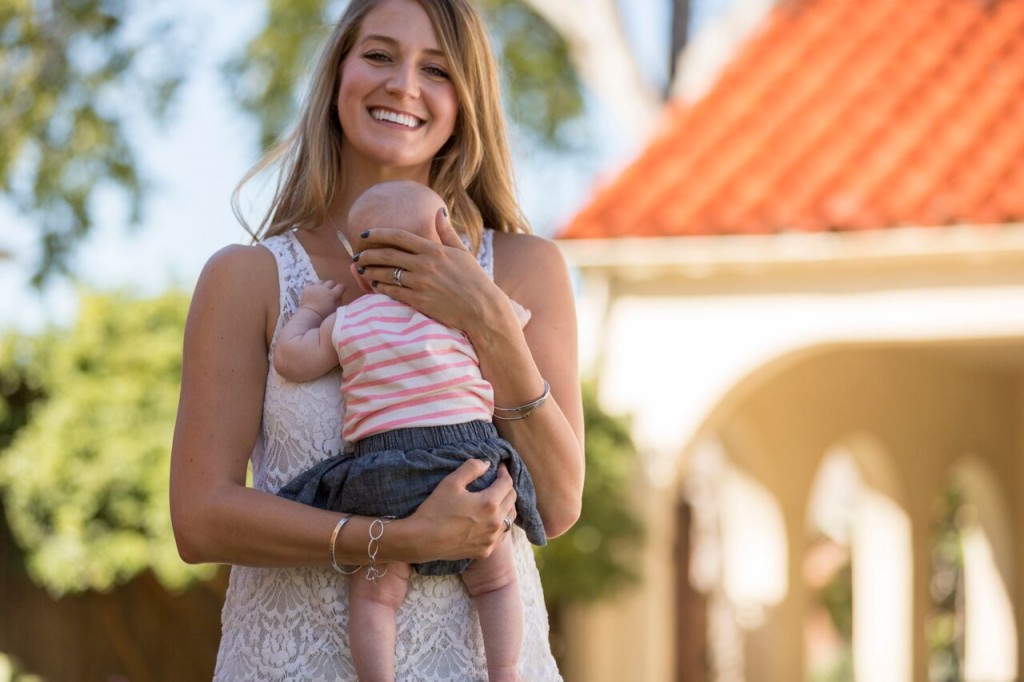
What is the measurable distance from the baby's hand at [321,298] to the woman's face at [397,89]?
27 cm

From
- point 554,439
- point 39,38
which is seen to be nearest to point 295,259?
point 554,439

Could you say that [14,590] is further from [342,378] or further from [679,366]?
[342,378]

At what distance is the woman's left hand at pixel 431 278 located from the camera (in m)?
2.49

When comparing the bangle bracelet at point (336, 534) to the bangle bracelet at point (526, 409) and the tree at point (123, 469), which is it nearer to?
the bangle bracelet at point (526, 409)

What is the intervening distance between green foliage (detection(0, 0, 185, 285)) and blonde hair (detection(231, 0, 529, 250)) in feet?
13.5

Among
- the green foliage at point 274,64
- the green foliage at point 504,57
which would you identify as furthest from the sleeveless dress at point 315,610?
the green foliage at point 274,64

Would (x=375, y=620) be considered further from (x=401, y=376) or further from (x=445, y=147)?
(x=445, y=147)

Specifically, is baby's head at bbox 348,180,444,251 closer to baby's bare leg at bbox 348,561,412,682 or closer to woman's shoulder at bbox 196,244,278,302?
woman's shoulder at bbox 196,244,278,302

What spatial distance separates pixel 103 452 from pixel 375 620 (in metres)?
5.32

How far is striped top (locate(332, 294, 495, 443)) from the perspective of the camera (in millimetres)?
2459

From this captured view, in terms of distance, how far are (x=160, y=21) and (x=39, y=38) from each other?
0.56 metres

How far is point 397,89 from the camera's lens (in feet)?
8.62

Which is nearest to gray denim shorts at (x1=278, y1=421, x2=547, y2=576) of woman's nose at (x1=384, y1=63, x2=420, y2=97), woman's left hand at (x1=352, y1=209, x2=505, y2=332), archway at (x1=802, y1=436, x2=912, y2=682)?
woman's left hand at (x1=352, y1=209, x2=505, y2=332)

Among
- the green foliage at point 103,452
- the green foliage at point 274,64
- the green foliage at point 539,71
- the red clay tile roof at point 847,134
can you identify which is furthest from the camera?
the green foliage at point 539,71
